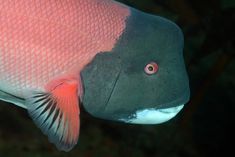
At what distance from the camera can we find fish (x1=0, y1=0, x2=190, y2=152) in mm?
2221

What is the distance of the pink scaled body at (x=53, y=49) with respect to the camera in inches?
87.0

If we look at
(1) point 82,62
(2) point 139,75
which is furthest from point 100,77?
(2) point 139,75

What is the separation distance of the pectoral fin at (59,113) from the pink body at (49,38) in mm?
57

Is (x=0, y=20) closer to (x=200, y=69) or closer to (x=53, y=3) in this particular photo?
(x=53, y=3)

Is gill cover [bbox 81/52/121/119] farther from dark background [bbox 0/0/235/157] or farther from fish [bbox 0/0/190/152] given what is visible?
dark background [bbox 0/0/235/157]

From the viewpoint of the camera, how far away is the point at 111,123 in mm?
4336

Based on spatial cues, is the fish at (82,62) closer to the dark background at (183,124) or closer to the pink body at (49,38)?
the pink body at (49,38)

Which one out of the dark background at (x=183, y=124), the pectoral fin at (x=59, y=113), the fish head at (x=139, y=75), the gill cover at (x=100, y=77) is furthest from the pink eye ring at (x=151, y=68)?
the dark background at (x=183, y=124)

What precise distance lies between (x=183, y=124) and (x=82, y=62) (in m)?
2.59

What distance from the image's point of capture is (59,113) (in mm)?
2275

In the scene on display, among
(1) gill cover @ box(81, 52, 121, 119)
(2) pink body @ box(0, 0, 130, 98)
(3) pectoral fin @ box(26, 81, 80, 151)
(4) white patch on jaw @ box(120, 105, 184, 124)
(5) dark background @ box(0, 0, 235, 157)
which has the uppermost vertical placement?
(2) pink body @ box(0, 0, 130, 98)

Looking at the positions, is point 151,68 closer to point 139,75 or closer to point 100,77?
point 139,75

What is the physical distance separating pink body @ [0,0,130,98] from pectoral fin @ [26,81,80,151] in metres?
0.06

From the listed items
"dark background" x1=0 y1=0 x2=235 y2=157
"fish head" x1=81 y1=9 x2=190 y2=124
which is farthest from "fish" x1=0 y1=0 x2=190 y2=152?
"dark background" x1=0 y1=0 x2=235 y2=157
